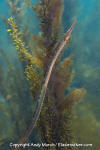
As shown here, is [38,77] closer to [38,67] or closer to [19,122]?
[38,67]

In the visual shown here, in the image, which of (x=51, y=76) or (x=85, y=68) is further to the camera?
(x=85, y=68)

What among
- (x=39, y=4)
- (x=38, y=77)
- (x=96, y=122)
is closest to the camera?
(x=38, y=77)

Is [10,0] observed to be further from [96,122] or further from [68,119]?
[96,122]

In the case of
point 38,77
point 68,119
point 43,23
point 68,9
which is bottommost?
point 68,119

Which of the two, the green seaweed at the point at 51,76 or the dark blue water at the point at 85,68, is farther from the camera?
the dark blue water at the point at 85,68

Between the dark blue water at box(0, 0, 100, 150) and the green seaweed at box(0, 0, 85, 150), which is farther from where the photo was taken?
the dark blue water at box(0, 0, 100, 150)

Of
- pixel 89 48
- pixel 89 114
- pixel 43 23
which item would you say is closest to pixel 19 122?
pixel 89 114

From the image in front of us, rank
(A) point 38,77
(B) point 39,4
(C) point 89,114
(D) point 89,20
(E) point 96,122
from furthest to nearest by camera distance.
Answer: (D) point 89,20, (C) point 89,114, (E) point 96,122, (B) point 39,4, (A) point 38,77

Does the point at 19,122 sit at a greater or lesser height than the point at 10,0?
lesser

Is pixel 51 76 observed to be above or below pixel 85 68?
below

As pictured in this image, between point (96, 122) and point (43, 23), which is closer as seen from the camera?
point (43, 23)
